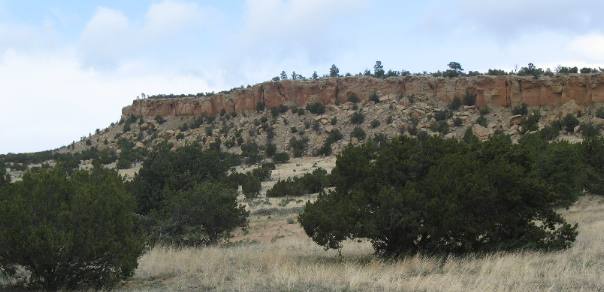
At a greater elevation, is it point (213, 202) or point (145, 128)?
point (145, 128)

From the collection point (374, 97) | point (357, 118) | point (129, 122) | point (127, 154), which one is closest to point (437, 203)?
point (357, 118)

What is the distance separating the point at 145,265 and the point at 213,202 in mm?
7133

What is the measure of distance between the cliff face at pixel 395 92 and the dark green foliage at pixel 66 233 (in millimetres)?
51167

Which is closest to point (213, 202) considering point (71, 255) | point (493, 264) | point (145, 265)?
point (145, 265)

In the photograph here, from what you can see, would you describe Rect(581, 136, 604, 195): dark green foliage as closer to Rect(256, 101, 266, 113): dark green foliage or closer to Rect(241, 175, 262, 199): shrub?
Rect(241, 175, 262, 199): shrub

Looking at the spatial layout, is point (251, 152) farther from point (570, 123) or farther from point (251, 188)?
point (570, 123)

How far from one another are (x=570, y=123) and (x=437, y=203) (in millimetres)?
39751

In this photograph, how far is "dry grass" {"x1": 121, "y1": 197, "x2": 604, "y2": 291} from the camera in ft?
26.7

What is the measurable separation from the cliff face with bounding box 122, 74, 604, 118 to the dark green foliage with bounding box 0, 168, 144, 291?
51.2m

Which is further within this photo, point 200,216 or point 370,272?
point 200,216

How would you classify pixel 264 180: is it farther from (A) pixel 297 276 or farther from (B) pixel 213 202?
(A) pixel 297 276

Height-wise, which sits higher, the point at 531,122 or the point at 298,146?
the point at 531,122

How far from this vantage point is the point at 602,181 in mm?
24531

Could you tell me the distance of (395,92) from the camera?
205ft
